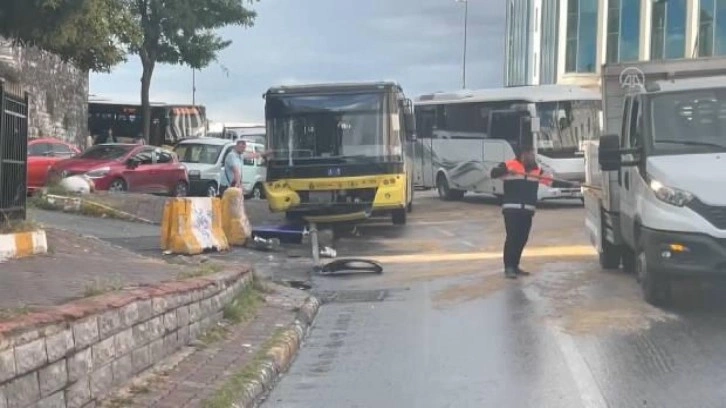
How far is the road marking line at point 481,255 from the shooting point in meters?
15.5

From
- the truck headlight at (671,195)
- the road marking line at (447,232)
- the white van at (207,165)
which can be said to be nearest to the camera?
the truck headlight at (671,195)

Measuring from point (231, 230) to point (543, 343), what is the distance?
8563mm

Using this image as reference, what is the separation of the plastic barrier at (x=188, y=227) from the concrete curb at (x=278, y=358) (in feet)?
14.0

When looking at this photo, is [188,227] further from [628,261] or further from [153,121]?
[153,121]

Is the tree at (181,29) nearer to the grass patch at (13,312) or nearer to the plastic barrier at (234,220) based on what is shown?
the plastic barrier at (234,220)

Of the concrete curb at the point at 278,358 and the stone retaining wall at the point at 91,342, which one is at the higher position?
the stone retaining wall at the point at 91,342

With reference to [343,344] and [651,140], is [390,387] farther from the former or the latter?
[651,140]

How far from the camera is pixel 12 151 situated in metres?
10.9

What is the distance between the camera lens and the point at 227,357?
26.7 ft

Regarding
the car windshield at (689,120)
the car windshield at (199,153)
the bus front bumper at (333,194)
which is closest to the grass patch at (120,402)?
the car windshield at (689,120)

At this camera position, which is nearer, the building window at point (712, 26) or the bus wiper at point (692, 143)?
the bus wiper at point (692, 143)

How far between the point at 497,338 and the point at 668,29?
152 feet

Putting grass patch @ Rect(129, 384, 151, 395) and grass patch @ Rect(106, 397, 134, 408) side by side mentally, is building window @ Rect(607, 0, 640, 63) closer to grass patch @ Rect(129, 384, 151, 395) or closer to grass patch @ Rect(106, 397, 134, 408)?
grass patch @ Rect(129, 384, 151, 395)

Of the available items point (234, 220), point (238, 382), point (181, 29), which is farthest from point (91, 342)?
point (181, 29)
